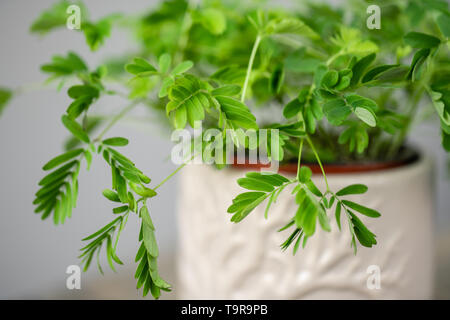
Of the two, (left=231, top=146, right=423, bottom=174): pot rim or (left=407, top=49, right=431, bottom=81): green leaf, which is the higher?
(left=407, top=49, right=431, bottom=81): green leaf

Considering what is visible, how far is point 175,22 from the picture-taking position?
0.54 m

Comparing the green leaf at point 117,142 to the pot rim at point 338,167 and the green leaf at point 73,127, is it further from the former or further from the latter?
→ the pot rim at point 338,167

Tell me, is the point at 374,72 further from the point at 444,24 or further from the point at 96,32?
the point at 96,32

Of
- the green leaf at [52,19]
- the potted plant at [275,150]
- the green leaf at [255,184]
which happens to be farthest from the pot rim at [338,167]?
the green leaf at [52,19]

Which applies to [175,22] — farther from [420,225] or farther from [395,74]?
[420,225]

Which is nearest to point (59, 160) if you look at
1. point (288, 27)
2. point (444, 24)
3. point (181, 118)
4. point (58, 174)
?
point (58, 174)

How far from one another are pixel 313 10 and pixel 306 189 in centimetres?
30

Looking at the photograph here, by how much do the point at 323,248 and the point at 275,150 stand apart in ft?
0.66

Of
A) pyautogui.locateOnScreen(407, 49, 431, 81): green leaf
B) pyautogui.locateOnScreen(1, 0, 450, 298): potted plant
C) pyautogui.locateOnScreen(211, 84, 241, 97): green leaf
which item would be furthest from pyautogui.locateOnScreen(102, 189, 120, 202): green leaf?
pyautogui.locateOnScreen(407, 49, 431, 81): green leaf

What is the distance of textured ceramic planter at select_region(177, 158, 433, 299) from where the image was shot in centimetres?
44

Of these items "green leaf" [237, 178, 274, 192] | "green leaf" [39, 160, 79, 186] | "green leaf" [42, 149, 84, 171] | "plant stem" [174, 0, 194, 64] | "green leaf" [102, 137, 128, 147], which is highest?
"plant stem" [174, 0, 194, 64]

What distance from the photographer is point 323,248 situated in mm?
443

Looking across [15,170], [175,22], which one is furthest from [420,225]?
[15,170]

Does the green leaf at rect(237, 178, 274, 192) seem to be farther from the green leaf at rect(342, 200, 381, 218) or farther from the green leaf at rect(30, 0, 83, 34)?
the green leaf at rect(30, 0, 83, 34)
